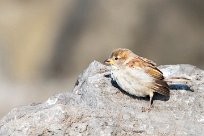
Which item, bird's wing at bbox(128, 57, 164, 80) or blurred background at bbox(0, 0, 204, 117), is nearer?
bird's wing at bbox(128, 57, 164, 80)

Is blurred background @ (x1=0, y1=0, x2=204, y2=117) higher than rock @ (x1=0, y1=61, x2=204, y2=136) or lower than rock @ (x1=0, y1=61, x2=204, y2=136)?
higher

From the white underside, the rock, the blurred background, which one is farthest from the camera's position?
the blurred background

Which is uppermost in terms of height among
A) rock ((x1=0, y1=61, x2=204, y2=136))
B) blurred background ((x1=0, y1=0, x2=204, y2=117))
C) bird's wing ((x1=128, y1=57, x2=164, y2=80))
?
blurred background ((x1=0, y1=0, x2=204, y2=117))

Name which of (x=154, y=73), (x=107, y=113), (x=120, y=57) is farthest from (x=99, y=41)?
(x=107, y=113)

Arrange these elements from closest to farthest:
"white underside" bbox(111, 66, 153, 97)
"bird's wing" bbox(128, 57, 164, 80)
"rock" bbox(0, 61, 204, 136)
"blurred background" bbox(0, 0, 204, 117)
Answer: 1. "rock" bbox(0, 61, 204, 136)
2. "white underside" bbox(111, 66, 153, 97)
3. "bird's wing" bbox(128, 57, 164, 80)
4. "blurred background" bbox(0, 0, 204, 117)

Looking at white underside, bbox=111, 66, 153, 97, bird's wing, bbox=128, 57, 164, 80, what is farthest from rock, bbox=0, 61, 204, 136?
bird's wing, bbox=128, 57, 164, 80

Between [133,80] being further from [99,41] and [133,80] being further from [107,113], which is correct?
[99,41]

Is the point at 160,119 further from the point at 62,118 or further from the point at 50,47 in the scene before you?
the point at 50,47

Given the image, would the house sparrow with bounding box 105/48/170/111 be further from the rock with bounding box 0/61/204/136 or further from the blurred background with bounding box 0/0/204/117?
the blurred background with bounding box 0/0/204/117
